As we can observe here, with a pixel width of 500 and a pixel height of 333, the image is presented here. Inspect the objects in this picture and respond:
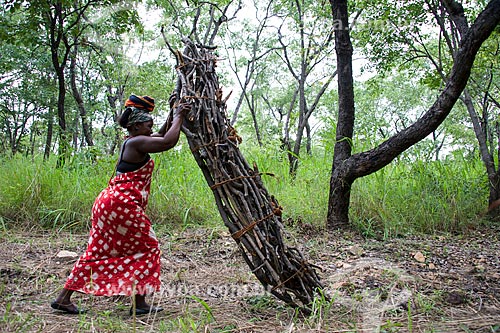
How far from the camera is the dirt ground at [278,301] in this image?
88.1 inches

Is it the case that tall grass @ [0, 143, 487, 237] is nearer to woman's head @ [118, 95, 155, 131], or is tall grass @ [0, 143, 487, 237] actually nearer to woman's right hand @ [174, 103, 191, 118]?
woman's head @ [118, 95, 155, 131]

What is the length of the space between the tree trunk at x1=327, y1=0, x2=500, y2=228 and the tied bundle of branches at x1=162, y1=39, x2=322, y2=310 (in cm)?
182

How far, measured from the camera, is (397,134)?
12.5 feet

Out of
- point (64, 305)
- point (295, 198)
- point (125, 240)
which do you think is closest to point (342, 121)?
point (295, 198)

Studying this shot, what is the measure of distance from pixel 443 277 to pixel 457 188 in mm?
2160

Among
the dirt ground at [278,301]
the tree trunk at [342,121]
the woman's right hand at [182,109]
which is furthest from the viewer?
the tree trunk at [342,121]

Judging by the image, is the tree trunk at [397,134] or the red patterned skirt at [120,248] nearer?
the red patterned skirt at [120,248]

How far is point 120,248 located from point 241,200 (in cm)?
91

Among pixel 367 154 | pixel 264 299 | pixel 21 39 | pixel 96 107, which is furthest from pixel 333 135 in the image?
pixel 96 107

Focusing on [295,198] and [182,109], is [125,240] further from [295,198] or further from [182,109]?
[295,198]

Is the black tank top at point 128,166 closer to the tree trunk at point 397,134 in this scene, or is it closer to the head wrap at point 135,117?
the head wrap at point 135,117

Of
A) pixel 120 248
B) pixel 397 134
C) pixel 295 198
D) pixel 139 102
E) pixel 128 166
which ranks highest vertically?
pixel 139 102

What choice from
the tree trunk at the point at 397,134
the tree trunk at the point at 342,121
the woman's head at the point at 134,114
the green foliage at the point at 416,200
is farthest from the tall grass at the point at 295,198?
the woman's head at the point at 134,114

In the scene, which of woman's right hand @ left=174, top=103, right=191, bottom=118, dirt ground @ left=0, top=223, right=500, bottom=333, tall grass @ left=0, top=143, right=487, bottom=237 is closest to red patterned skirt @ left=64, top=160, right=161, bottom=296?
dirt ground @ left=0, top=223, right=500, bottom=333
